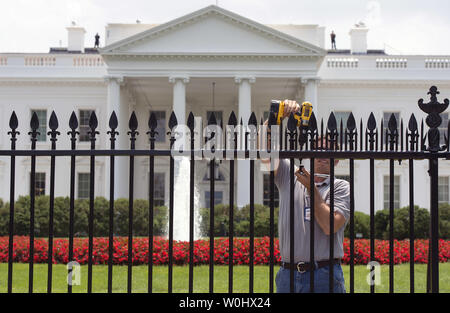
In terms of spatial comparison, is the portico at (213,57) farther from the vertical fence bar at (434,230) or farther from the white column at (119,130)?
the vertical fence bar at (434,230)

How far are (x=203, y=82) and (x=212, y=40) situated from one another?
2.37 metres

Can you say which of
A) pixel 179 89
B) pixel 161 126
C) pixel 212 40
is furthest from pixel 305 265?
pixel 161 126

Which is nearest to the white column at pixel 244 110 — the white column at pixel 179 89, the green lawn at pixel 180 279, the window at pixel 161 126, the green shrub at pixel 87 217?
the white column at pixel 179 89

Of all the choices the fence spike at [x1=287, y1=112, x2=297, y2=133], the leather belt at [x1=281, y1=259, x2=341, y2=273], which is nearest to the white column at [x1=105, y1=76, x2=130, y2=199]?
the leather belt at [x1=281, y1=259, x2=341, y2=273]

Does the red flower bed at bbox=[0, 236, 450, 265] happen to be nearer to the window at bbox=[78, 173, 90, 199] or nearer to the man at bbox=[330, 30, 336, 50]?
the window at bbox=[78, 173, 90, 199]

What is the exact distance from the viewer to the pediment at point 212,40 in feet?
83.2

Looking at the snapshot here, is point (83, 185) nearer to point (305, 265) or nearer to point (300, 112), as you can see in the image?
point (305, 265)

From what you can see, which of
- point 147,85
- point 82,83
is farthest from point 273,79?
point 82,83

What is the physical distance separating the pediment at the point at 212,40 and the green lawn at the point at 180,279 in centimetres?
1606

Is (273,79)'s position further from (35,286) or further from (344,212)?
(344,212)

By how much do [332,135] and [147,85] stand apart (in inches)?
1012

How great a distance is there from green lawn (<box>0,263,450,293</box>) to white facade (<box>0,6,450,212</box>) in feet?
49.5

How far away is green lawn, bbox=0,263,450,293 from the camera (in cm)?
838
